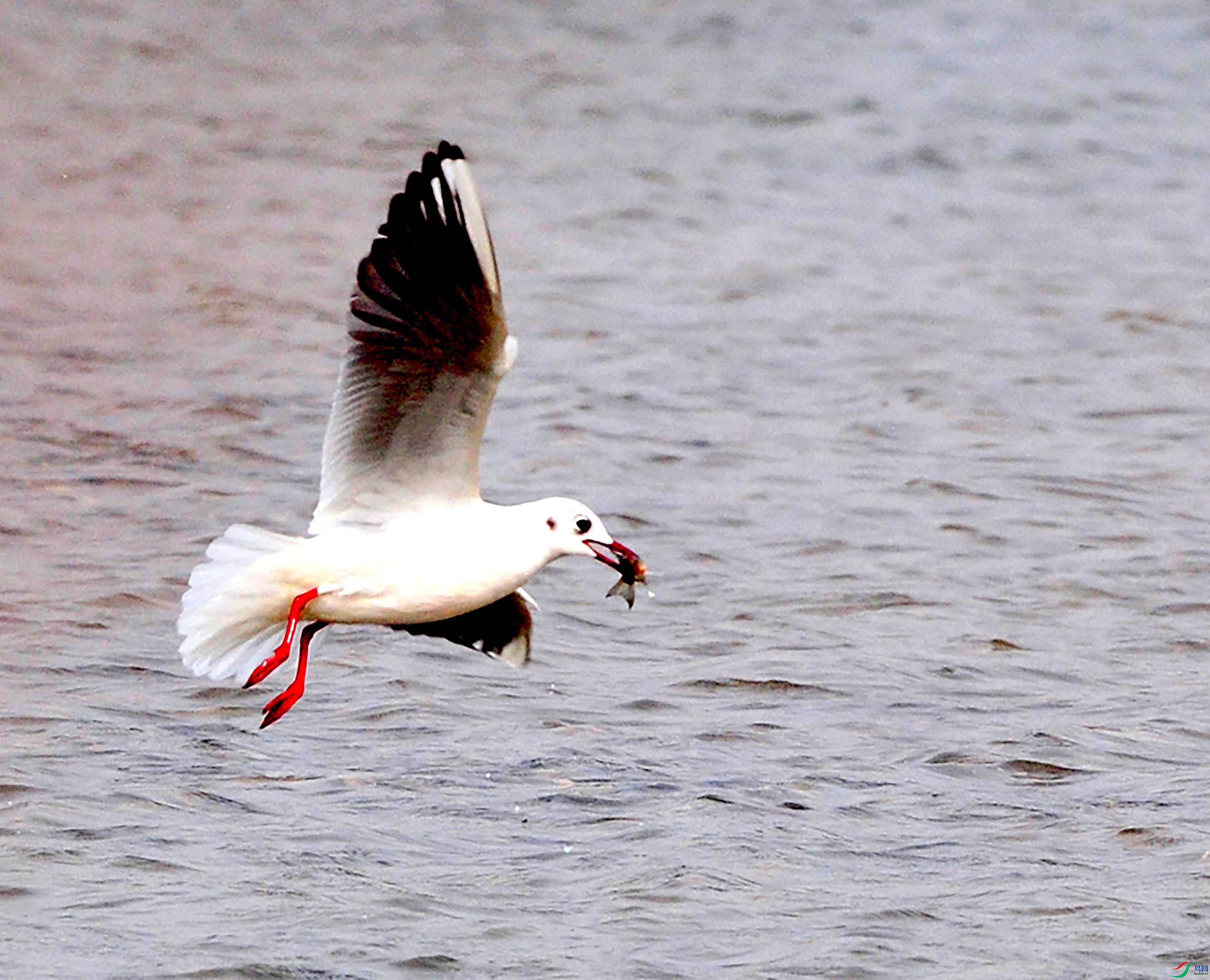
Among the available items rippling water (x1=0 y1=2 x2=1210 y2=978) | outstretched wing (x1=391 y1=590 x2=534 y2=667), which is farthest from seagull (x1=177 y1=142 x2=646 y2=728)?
rippling water (x1=0 y1=2 x2=1210 y2=978)

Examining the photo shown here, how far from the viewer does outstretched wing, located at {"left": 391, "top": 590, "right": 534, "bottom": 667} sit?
6.19 m

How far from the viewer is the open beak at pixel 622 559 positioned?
18.4 feet

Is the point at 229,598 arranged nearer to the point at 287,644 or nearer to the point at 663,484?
the point at 287,644

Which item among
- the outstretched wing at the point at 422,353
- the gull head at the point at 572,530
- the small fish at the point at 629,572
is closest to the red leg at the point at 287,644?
the outstretched wing at the point at 422,353

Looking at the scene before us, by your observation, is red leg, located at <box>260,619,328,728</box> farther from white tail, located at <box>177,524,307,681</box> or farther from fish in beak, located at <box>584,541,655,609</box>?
fish in beak, located at <box>584,541,655,609</box>

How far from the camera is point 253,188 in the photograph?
13.1 meters

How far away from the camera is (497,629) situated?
20.4 feet

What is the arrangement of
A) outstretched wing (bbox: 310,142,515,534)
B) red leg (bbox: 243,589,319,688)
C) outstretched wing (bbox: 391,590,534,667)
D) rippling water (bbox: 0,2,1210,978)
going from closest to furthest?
1. outstretched wing (bbox: 310,142,515,534)
2. red leg (bbox: 243,589,319,688)
3. rippling water (bbox: 0,2,1210,978)
4. outstretched wing (bbox: 391,590,534,667)

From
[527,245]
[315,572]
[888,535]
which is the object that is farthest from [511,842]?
[527,245]

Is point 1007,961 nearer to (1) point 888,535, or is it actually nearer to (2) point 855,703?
(2) point 855,703

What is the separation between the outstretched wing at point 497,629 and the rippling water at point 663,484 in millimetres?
481

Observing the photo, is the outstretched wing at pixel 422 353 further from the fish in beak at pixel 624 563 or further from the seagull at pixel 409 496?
the fish in beak at pixel 624 563

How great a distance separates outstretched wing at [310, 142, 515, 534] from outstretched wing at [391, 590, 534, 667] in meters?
0.53

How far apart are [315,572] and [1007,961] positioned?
1.90 metres
